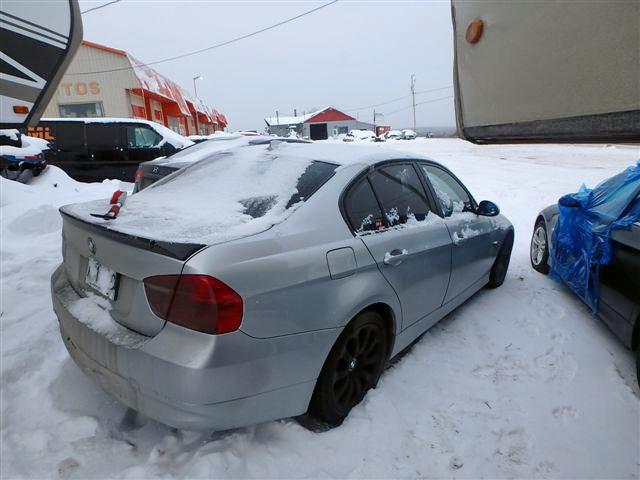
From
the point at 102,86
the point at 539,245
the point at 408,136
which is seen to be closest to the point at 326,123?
the point at 408,136

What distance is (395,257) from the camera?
2.42 metres

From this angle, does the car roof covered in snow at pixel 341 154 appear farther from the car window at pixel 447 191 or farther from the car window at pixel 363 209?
the car window at pixel 447 191

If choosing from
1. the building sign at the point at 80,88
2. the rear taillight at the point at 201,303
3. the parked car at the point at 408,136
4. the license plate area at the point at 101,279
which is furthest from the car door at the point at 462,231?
the parked car at the point at 408,136

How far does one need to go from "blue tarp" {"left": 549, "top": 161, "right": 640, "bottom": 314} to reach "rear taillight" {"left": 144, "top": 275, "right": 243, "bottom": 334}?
2966 mm

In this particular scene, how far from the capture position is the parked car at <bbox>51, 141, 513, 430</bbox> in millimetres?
1688

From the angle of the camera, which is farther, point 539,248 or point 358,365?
point 539,248

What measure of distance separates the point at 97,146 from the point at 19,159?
5.39 feet

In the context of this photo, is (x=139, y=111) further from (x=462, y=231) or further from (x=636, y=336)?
(x=636, y=336)

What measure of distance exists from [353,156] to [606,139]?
62.4 inches

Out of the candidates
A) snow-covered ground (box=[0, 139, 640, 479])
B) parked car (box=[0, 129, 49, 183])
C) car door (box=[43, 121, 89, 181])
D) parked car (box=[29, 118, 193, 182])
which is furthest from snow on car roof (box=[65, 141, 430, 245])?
car door (box=[43, 121, 89, 181])

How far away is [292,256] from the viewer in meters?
1.88

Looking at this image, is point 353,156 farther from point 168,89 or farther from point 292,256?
point 168,89

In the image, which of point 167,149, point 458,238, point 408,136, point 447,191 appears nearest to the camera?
point 458,238

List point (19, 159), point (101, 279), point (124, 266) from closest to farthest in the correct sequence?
point (124, 266), point (101, 279), point (19, 159)
